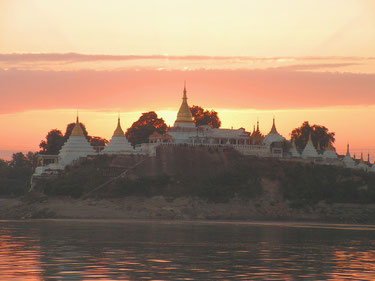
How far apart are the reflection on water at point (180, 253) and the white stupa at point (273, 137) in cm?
4226

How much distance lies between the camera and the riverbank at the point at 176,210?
9538 cm

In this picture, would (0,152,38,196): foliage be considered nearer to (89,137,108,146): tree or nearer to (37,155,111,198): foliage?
(89,137,108,146): tree

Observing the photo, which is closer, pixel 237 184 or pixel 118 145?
pixel 237 184

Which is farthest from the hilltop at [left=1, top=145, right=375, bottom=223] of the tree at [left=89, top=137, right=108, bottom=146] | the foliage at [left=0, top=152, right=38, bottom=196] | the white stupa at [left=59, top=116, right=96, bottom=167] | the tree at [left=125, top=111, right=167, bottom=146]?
the tree at [left=89, top=137, right=108, bottom=146]

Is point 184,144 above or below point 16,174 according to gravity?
above

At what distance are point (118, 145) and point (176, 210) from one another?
18.1 meters

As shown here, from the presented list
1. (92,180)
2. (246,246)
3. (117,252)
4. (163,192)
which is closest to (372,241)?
(246,246)

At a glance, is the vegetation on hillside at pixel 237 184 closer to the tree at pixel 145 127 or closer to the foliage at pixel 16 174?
the foliage at pixel 16 174

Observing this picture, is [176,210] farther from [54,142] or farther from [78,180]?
[54,142]

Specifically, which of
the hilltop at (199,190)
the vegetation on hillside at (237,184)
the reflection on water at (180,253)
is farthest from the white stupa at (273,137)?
the reflection on water at (180,253)

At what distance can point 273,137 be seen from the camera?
123375mm

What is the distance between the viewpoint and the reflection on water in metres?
43.4

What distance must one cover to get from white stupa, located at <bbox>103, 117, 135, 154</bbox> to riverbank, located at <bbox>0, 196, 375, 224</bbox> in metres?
11.4

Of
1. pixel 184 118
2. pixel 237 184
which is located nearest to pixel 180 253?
pixel 237 184
